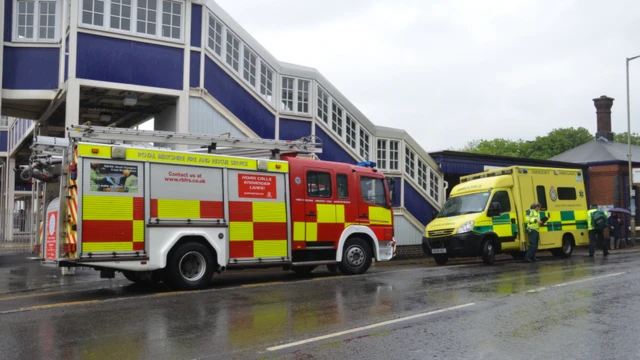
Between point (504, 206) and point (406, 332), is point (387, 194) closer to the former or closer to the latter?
point (504, 206)

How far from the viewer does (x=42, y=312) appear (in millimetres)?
8531

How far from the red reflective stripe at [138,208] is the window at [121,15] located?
7399 millimetres

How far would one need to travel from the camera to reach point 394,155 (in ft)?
73.4

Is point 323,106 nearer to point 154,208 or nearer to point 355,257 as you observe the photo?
point 355,257

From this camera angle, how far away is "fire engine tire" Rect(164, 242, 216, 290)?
1079 centimetres

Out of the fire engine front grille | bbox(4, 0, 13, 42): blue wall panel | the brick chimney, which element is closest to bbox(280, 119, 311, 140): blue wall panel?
the fire engine front grille

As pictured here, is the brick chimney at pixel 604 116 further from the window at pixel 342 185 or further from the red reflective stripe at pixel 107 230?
the red reflective stripe at pixel 107 230

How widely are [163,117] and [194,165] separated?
24.6 feet

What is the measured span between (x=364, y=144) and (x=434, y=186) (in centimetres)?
395

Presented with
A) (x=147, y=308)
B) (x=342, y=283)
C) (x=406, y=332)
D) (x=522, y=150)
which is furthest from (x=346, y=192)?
(x=522, y=150)

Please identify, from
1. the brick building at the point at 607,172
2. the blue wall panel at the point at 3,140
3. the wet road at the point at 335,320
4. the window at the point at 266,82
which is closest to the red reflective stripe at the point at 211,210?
the wet road at the point at 335,320

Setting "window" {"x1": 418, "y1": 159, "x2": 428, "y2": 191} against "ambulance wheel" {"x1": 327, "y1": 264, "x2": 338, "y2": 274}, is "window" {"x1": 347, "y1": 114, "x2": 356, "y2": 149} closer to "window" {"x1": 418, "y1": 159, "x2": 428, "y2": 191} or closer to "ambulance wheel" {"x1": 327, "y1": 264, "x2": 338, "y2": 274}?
"window" {"x1": 418, "y1": 159, "x2": 428, "y2": 191}

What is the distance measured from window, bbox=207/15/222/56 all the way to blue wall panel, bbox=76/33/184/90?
1.19 meters

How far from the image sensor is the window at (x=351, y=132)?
69.5 feet
